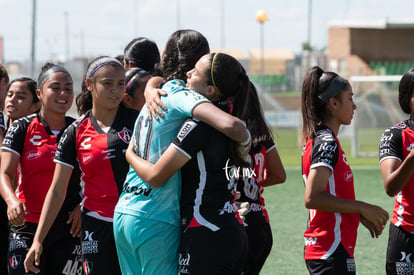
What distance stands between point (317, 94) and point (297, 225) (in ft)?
19.9

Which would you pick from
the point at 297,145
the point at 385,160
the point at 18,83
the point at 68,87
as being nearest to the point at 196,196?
the point at 385,160

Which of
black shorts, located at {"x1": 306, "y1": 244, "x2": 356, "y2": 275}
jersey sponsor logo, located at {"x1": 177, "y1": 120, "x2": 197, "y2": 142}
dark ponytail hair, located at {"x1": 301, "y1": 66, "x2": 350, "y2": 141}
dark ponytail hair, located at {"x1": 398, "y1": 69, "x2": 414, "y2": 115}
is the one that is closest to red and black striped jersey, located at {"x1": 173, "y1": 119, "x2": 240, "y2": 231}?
jersey sponsor logo, located at {"x1": 177, "y1": 120, "x2": 197, "y2": 142}

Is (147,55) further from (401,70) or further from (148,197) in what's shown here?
(401,70)

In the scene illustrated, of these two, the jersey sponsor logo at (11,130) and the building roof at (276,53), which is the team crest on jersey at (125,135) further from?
the building roof at (276,53)

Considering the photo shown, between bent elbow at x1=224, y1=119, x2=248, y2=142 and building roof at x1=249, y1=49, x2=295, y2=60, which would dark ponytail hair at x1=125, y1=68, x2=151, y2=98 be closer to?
bent elbow at x1=224, y1=119, x2=248, y2=142

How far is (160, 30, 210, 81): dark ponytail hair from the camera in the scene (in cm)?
394

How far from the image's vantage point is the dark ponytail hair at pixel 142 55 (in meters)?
5.70

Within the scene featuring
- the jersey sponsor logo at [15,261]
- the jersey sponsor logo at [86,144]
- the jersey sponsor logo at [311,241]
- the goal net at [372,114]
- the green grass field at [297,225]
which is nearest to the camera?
the jersey sponsor logo at [311,241]

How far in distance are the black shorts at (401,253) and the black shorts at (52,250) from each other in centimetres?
210

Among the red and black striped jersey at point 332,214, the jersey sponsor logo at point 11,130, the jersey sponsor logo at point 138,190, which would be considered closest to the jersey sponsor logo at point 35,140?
the jersey sponsor logo at point 11,130

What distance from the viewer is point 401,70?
128ft

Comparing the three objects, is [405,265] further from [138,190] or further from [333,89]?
[138,190]

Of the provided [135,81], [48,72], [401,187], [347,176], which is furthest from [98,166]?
[401,187]

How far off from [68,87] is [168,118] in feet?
6.31
